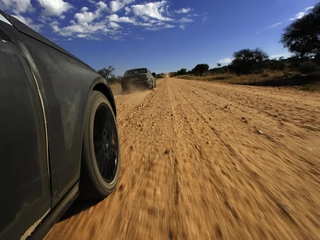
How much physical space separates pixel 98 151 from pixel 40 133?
3.00 feet

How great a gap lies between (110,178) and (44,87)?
1246 mm

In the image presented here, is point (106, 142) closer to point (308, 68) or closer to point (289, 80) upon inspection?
point (289, 80)

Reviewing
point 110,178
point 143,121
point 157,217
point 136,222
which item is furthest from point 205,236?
point 143,121

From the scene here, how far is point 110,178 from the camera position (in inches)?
91.4

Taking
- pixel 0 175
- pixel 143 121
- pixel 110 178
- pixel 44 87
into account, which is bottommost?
pixel 143 121

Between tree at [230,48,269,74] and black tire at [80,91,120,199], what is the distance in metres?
49.6

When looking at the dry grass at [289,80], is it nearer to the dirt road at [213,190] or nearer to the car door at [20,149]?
the dirt road at [213,190]

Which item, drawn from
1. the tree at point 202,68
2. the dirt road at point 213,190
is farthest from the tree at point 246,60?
the dirt road at point 213,190

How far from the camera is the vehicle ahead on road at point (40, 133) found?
41.0 inches

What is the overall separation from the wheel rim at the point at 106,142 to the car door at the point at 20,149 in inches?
33.4

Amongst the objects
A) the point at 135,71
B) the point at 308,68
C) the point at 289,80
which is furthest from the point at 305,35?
the point at 135,71

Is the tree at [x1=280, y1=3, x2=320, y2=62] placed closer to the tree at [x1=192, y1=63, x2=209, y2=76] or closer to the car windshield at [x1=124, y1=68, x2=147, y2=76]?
the car windshield at [x1=124, y1=68, x2=147, y2=76]

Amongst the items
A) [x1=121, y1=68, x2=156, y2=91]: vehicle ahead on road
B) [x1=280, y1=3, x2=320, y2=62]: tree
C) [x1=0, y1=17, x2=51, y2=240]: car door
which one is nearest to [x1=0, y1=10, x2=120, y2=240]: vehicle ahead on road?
[x1=0, y1=17, x2=51, y2=240]: car door

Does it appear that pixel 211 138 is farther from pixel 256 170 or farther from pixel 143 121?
pixel 143 121
